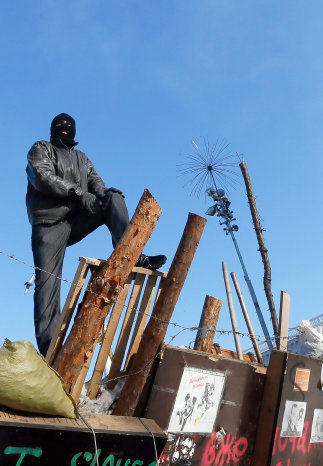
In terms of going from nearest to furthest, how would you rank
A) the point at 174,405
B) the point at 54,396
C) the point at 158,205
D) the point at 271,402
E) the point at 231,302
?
the point at 54,396 < the point at 174,405 < the point at 158,205 < the point at 271,402 < the point at 231,302

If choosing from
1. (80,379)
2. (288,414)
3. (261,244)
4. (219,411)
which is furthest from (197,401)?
(261,244)

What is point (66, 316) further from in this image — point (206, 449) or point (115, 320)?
point (206, 449)

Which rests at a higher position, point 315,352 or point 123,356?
point 315,352

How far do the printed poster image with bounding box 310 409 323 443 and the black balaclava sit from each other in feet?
15.6

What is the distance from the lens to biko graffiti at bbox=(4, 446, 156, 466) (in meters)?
3.35

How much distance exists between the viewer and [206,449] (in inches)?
191

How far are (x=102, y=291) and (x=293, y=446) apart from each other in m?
3.20

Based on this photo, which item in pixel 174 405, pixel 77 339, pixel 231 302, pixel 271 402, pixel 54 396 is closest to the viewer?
pixel 54 396

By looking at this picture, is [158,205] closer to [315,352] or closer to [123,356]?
[123,356]

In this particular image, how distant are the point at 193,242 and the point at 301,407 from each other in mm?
2529

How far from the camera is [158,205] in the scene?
4957 mm

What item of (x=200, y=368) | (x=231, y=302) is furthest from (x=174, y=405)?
(x=231, y=302)

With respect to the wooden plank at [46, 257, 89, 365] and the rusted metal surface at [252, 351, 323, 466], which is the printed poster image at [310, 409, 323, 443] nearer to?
the rusted metal surface at [252, 351, 323, 466]

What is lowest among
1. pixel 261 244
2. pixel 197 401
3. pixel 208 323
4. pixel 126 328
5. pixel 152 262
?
pixel 197 401
